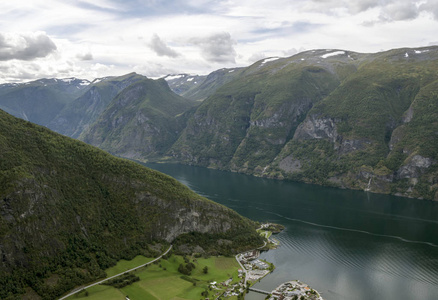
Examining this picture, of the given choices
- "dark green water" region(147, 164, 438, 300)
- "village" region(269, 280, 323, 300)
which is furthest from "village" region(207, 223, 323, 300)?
"dark green water" region(147, 164, 438, 300)

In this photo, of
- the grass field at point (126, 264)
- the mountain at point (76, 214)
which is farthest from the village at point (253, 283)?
the grass field at point (126, 264)

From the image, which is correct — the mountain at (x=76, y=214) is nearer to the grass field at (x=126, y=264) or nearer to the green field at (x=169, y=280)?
the grass field at (x=126, y=264)

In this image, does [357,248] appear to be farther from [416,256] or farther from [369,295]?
[369,295]

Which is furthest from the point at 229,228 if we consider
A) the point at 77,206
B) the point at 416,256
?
the point at 416,256

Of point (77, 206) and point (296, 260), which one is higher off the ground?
point (77, 206)

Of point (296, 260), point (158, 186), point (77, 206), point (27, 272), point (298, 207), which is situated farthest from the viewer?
point (298, 207)

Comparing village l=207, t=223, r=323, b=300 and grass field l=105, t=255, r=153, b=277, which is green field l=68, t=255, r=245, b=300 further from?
village l=207, t=223, r=323, b=300
